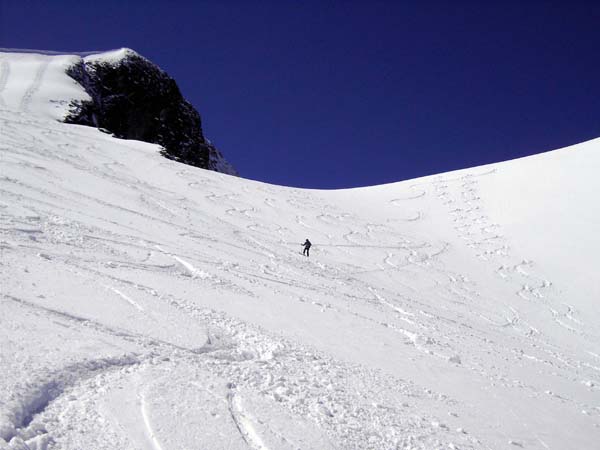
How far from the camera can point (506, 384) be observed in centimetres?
728

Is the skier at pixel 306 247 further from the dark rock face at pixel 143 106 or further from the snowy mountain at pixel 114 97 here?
the dark rock face at pixel 143 106

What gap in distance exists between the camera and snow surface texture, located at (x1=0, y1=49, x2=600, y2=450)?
4234mm

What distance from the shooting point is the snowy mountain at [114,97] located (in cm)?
4519

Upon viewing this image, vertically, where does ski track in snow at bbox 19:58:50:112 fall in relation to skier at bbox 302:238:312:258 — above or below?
above

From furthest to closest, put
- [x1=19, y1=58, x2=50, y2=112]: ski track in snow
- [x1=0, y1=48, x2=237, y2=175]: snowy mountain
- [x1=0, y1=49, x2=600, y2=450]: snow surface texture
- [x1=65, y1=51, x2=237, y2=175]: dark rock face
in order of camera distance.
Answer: [x1=65, y1=51, x2=237, y2=175]: dark rock face → [x1=0, y1=48, x2=237, y2=175]: snowy mountain → [x1=19, y1=58, x2=50, y2=112]: ski track in snow → [x1=0, y1=49, x2=600, y2=450]: snow surface texture

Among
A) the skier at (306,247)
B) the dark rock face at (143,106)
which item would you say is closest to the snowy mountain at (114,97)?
the dark rock face at (143,106)

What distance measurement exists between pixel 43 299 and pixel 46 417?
2.81 metres

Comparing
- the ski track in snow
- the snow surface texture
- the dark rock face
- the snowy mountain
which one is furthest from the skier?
the dark rock face

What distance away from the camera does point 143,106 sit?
2813 inches

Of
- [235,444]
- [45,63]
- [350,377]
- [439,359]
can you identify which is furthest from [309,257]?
[45,63]

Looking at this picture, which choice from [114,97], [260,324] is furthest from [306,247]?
[114,97]

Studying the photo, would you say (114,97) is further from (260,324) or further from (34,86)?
(260,324)

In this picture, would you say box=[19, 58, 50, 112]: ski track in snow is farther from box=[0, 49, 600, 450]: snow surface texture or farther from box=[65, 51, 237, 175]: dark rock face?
box=[0, 49, 600, 450]: snow surface texture

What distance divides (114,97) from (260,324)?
67147 millimetres
